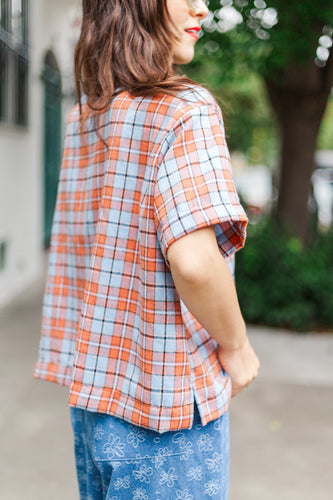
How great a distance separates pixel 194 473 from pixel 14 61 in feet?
24.5

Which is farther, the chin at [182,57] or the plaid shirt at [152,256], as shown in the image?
the chin at [182,57]

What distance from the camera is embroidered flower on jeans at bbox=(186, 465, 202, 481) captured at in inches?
47.1

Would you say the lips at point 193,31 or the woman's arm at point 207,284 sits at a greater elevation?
the lips at point 193,31

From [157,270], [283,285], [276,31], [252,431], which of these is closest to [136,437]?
[157,270]

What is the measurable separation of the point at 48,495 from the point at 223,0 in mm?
4392

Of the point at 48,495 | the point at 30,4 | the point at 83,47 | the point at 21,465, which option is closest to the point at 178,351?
the point at 83,47

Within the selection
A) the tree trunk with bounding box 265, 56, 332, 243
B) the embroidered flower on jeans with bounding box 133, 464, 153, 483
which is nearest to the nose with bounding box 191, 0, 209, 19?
the embroidered flower on jeans with bounding box 133, 464, 153, 483

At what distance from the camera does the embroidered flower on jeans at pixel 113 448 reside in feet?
3.91

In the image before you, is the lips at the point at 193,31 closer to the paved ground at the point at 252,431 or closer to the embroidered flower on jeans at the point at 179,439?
the embroidered flower on jeans at the point at 179,439

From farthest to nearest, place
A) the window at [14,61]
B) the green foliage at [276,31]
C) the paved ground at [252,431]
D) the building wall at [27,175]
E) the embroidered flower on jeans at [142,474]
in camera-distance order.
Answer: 1. the building wall at [27,175]
2. the window at [14,61]
3. the green foliage at [276,31]
4. the paved ground at [252,431]
5. the embroidered flower on jeans at [142,474]

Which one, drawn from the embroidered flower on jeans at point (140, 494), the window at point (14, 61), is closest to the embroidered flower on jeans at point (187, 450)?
the embroidered flower on jeans at point (140, 494)

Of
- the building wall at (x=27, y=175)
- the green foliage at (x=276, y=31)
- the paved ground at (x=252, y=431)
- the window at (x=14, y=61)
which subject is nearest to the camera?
the paved ground at (x=252, y=431)

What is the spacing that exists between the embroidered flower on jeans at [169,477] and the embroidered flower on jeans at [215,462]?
0.25 ft

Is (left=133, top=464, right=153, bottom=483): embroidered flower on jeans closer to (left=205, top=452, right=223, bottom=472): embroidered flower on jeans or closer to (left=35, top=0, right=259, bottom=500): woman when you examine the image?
(left=35, top=0, right=259, bottom=500): woman
